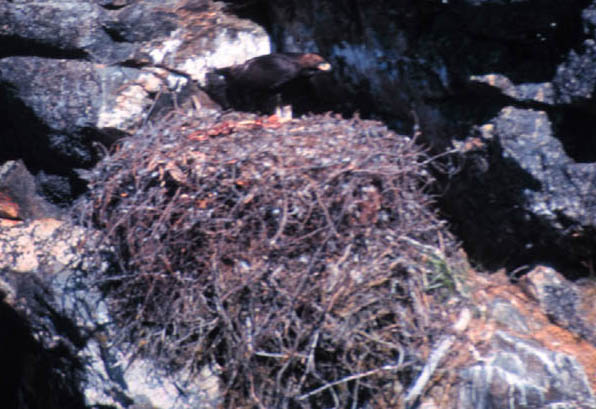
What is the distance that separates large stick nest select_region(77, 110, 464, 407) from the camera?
3.07m

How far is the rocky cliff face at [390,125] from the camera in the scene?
3.17 m

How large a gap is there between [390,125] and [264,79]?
89 centimetres

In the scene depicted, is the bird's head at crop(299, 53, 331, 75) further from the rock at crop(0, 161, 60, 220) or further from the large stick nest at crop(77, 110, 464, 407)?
the rock at crop(0, 161, 60, 220)

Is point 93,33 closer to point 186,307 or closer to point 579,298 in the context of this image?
point 186,307

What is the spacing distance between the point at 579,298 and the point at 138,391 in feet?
7.69

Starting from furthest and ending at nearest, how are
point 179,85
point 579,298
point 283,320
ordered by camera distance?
point 179,85, point 579,298, point 283,320

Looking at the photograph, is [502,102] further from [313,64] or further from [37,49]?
[37,49]

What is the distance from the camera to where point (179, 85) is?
4293 millimetres

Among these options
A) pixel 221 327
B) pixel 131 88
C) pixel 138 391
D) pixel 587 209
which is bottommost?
pixel 138 391

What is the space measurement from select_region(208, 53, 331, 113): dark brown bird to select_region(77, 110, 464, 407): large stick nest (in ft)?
2.25

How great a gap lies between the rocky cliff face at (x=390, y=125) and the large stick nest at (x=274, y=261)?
0.17m

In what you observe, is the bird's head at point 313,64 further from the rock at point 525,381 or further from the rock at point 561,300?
the rock at point 525,381

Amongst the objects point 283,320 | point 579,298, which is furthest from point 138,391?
point 579,298

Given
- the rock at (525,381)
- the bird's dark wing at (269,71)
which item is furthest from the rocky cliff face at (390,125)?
the bird's dark wing at (269,71)
